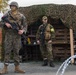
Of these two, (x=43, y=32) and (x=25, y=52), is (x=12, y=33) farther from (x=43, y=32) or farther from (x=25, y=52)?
(x=25, y=52)

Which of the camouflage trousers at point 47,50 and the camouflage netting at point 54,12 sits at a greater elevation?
the camouflage netting at point 54,12

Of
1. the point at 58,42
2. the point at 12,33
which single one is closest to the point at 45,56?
the point at 58,42

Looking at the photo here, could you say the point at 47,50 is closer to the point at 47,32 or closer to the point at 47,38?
the point at 47,38

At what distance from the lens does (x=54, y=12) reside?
1309 cm

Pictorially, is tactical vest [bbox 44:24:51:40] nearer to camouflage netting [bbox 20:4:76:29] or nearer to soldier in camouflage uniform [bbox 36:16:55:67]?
soldier in camouflage uniform [bbox 36:16:55:67]

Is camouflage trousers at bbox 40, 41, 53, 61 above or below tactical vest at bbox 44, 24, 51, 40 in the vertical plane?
below

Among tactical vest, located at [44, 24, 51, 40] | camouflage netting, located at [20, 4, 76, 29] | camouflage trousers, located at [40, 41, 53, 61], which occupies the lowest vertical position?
camouflage trousers, located at [40, 41, 53, 61]

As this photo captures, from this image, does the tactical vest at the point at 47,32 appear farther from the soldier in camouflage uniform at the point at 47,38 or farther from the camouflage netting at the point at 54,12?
the camouflage netting at the point at 54,12

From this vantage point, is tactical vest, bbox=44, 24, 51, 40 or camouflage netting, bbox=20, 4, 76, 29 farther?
camouflage netting, bbox=20, 4, 76, 29

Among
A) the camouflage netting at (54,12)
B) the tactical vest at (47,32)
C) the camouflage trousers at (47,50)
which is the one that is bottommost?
the camouflage trousers at (47,50)

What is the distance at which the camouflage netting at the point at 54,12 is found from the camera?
1288 centimetres

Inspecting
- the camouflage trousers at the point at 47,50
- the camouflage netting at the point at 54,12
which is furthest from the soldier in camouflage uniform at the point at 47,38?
the camouflage netting at the point at 54,12

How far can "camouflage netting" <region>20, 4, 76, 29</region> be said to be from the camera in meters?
12.9

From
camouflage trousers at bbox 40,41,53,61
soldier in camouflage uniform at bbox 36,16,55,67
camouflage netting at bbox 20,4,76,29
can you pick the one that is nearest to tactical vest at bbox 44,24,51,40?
soldier in camouflage uniform at bbox 36,16,55,67
